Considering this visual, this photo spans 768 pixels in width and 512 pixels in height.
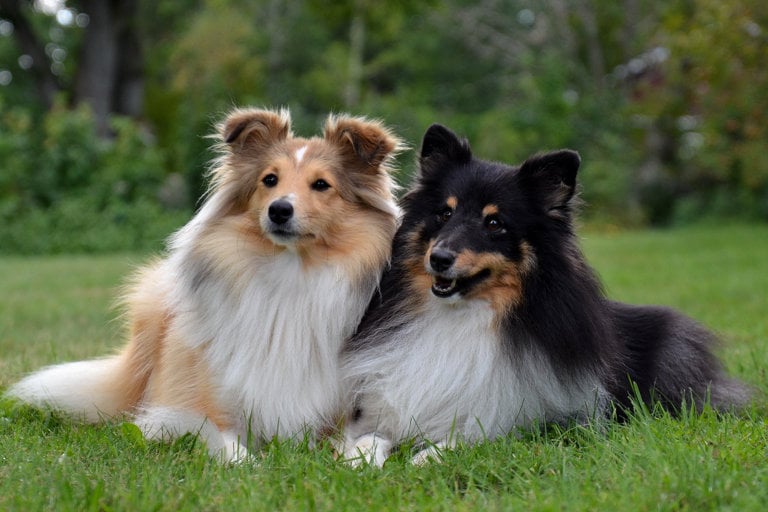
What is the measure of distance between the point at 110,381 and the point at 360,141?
1830 mm

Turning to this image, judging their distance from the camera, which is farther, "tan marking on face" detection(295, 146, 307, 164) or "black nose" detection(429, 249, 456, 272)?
"tan marking on face" detection(295, 146, 307, 164)

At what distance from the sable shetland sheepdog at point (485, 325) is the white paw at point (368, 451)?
0.04ft

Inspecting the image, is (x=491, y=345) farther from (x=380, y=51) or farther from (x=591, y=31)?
(x=380, y=51)

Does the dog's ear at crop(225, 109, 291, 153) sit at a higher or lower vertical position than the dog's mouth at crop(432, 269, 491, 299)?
higher

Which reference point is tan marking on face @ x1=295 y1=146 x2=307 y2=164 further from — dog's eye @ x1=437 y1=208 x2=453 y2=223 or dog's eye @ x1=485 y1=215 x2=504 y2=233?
dog's eye @ x1=485 y1=215 x2=504 y2=233

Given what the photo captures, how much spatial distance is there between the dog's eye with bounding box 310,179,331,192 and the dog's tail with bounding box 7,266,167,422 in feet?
3.53

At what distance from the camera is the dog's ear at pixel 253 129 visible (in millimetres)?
4168

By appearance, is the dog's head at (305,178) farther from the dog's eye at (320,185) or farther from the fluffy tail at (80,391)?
the fluffy tail at (80,391)

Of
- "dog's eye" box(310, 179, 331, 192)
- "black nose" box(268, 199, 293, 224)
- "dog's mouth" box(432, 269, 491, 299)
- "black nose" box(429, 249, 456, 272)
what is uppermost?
"dog's eye" box(310, 179, 331, 192)

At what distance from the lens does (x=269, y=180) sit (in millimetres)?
Answer: 4090

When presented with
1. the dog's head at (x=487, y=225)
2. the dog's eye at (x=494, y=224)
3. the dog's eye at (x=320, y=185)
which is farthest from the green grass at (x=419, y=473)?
Answer: the dog's eye at (x=320, y=185)

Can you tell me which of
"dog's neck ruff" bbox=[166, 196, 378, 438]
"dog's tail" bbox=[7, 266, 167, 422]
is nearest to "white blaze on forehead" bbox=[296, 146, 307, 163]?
"dog's neck ruff" bbox=[166, 196, 378, 438]

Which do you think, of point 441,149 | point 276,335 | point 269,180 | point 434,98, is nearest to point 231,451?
point 276,335

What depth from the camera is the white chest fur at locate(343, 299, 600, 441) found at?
12.4 feet
